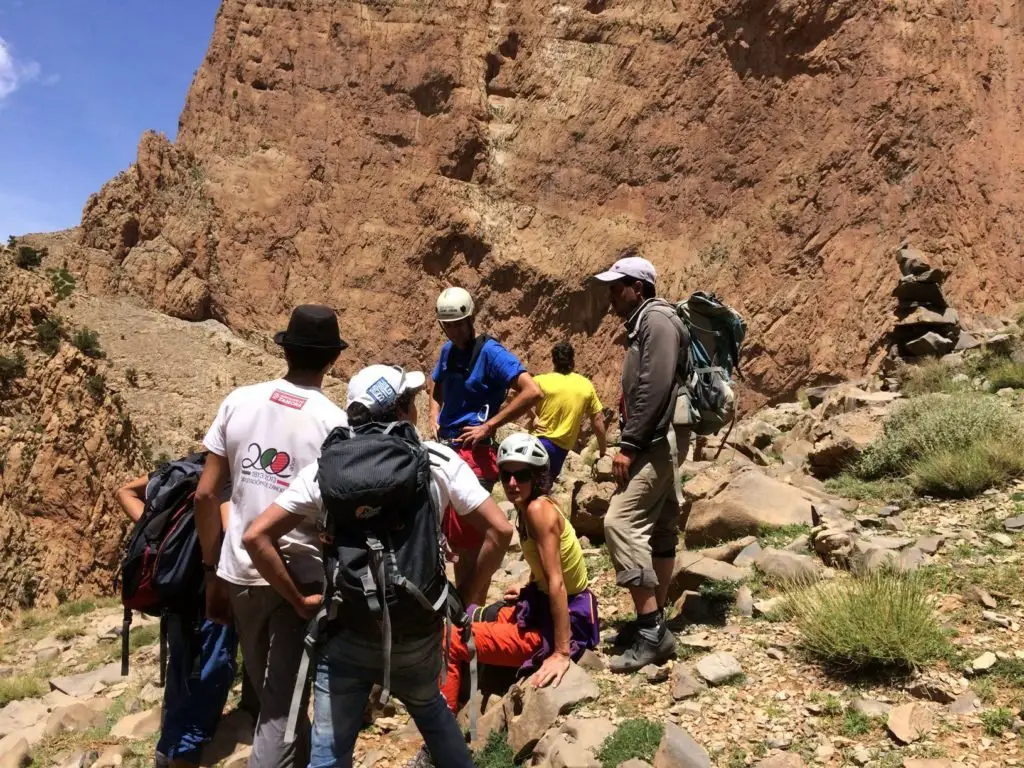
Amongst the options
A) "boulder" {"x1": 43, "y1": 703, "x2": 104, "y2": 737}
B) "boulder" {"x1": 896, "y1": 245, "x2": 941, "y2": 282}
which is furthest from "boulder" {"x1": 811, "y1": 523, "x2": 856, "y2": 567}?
"boulder" {"x1": 896, "y1": 245, "x2": 941, "y2": 282}

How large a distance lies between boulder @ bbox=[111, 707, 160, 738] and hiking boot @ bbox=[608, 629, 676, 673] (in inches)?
124

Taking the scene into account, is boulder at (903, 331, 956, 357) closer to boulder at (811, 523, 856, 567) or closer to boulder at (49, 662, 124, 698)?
boulder at (811, 523, 856, 567)

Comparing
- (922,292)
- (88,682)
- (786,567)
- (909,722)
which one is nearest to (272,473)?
(909,722)

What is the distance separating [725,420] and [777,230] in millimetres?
17912

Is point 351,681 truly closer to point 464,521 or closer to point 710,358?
point 464,521

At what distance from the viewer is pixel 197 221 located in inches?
891

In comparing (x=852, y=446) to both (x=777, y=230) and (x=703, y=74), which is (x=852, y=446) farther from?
(x=703, y=74)

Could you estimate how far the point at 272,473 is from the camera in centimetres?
306

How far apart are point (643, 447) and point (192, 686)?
2.63 metres

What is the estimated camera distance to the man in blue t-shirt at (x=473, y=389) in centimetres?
488

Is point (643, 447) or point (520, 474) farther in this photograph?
point (643, 447)

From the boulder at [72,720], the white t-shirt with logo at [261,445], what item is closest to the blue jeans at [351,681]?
the white t-shirt with logo at [261,445]

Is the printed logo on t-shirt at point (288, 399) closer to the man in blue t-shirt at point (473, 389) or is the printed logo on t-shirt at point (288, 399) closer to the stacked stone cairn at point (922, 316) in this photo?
the man in blue t-shirt at point (473, 389)

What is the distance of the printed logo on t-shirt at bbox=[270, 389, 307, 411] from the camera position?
3.08 m
